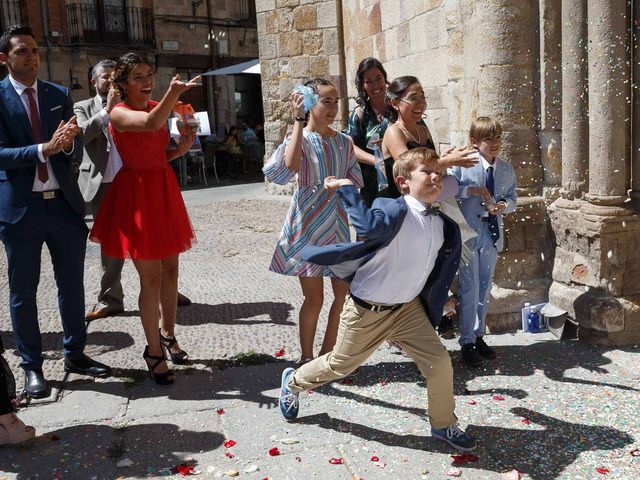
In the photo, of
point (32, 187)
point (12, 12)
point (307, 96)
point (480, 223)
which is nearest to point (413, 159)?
point (307, 96)

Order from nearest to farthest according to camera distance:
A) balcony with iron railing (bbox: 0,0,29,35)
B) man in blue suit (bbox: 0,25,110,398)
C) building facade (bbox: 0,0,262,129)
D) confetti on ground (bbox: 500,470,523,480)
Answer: confetti on ground (bbox: 500,470,523,480) → man in blue suit (bbox: 0,25,110,398) → balcony with iron railing (bbox: 0,0,29,35) → building facade (bbox: 0,0,262,129)

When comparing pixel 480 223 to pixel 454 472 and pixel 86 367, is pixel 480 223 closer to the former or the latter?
pixel 454 472

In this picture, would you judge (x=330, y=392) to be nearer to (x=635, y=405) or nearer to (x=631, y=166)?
(x=635, y=405)

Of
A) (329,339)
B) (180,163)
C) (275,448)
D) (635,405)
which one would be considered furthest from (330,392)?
(180,163)

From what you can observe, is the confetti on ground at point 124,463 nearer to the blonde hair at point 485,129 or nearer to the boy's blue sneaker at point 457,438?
the boy's blue sneaker at point 457,438

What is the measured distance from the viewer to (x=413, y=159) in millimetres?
3143

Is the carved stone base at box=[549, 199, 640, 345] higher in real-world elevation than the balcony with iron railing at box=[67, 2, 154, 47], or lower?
lower

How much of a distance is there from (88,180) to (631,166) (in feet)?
12.0

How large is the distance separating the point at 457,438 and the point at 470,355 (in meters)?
1.05

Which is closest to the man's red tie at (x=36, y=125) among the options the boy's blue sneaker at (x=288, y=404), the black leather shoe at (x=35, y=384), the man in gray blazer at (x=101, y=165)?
the man in gray blazer at (x=101, y=165)

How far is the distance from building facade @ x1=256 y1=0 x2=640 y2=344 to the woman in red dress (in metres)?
1.98

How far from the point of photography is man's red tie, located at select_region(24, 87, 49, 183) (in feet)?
12.8

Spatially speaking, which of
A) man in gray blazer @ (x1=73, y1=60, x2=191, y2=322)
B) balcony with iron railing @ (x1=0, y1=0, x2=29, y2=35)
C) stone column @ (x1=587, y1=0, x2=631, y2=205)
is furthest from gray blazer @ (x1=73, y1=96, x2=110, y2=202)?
balcony with iron railing @ (x1=0, y1=0, x2=29, y2=35)

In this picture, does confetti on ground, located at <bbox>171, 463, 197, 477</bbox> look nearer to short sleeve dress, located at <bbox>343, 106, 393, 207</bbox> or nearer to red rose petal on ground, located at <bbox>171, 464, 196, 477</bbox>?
red rose petal on ground, located at <bbox>171, 464, 196, 477</bbox>
